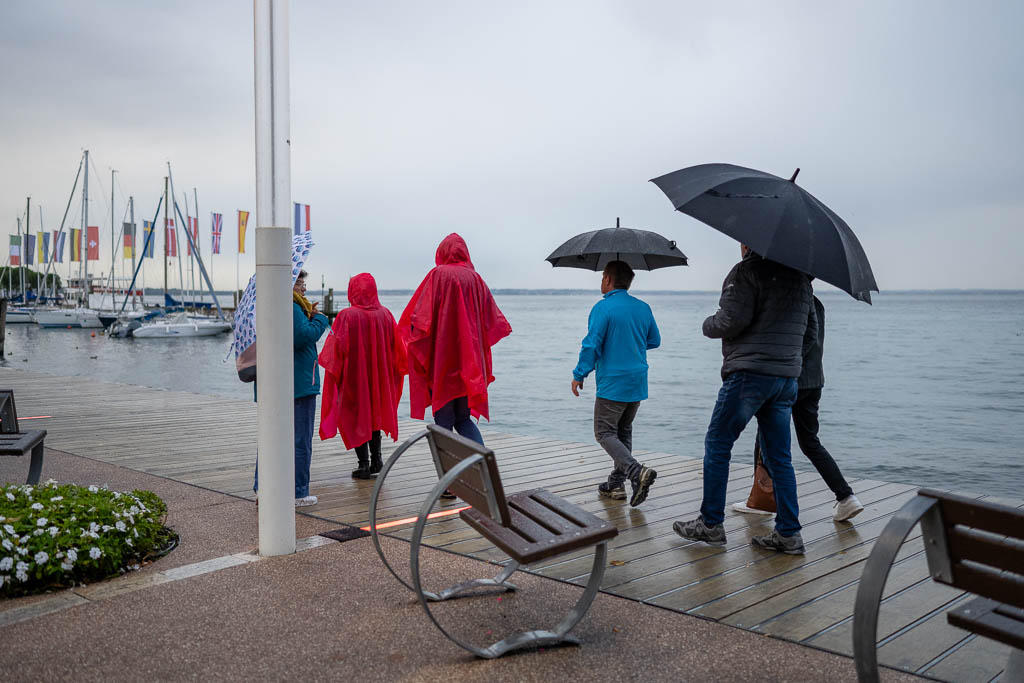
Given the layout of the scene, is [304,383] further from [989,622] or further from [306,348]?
[989,622]

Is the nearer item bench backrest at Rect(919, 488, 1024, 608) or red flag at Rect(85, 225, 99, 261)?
bench backrest at Rect(919, 488, 1024, 608)

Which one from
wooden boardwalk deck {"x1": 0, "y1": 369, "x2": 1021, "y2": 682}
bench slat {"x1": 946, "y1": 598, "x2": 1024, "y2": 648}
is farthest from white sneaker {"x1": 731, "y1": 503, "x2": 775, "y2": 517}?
bench slat {"x1": 946, "y1": 598, "x2": 1024, "y2": 648}

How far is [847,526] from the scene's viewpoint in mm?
4895

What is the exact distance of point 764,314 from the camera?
4.21m

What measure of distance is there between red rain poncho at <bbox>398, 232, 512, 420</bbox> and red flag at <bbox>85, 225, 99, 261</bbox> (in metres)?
62.0

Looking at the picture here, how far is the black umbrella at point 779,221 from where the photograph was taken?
12.7 ft

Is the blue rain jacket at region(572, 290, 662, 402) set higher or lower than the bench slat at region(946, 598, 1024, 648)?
higher

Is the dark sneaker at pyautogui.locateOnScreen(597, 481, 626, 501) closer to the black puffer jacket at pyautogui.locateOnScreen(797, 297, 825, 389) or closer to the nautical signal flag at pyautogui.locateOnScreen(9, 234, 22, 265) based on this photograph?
the black puffer jacket at pyautogui.locateOnScreen(797, 297, 825, 389)

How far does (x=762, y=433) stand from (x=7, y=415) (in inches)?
180

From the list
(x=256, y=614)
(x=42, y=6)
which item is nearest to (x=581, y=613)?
A: (x=256, y=614)

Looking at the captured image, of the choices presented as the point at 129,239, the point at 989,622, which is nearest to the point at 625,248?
the point at 989,622

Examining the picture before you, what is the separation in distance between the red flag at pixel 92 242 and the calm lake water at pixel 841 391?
6504 mm

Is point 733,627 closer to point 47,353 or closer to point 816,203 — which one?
point 816,203

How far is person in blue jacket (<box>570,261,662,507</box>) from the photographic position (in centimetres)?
548
